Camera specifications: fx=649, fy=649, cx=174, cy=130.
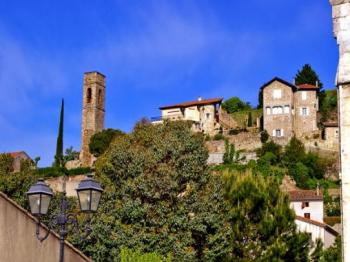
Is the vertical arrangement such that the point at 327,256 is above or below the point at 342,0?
below

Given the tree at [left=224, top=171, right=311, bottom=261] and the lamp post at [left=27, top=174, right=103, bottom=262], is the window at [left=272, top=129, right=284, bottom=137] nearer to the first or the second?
the tree at [left=224, top=171, right=311, bottom=261]

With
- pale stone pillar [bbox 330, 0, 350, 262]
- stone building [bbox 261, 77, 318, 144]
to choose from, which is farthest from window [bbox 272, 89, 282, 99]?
pale stone pillar [bbox 330, 0, 350, 262]

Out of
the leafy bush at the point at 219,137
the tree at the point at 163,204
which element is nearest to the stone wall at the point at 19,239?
the tree at the point at 163,204

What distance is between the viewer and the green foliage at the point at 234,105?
106150mm

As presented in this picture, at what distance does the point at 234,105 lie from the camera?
106625mm

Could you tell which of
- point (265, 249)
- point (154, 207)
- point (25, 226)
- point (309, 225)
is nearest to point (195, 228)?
point (154, 207)

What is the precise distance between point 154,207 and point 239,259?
5.36 m

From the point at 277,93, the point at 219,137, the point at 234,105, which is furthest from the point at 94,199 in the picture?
the point at 234,105

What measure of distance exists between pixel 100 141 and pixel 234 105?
102 feet

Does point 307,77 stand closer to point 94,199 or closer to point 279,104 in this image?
point 279,104

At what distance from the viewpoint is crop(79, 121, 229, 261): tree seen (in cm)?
2583

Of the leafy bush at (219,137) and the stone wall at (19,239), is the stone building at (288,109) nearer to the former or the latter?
the leafy bush at (219,137)

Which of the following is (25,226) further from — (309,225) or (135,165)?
(309,225)

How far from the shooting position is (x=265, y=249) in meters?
Result: 30.2
